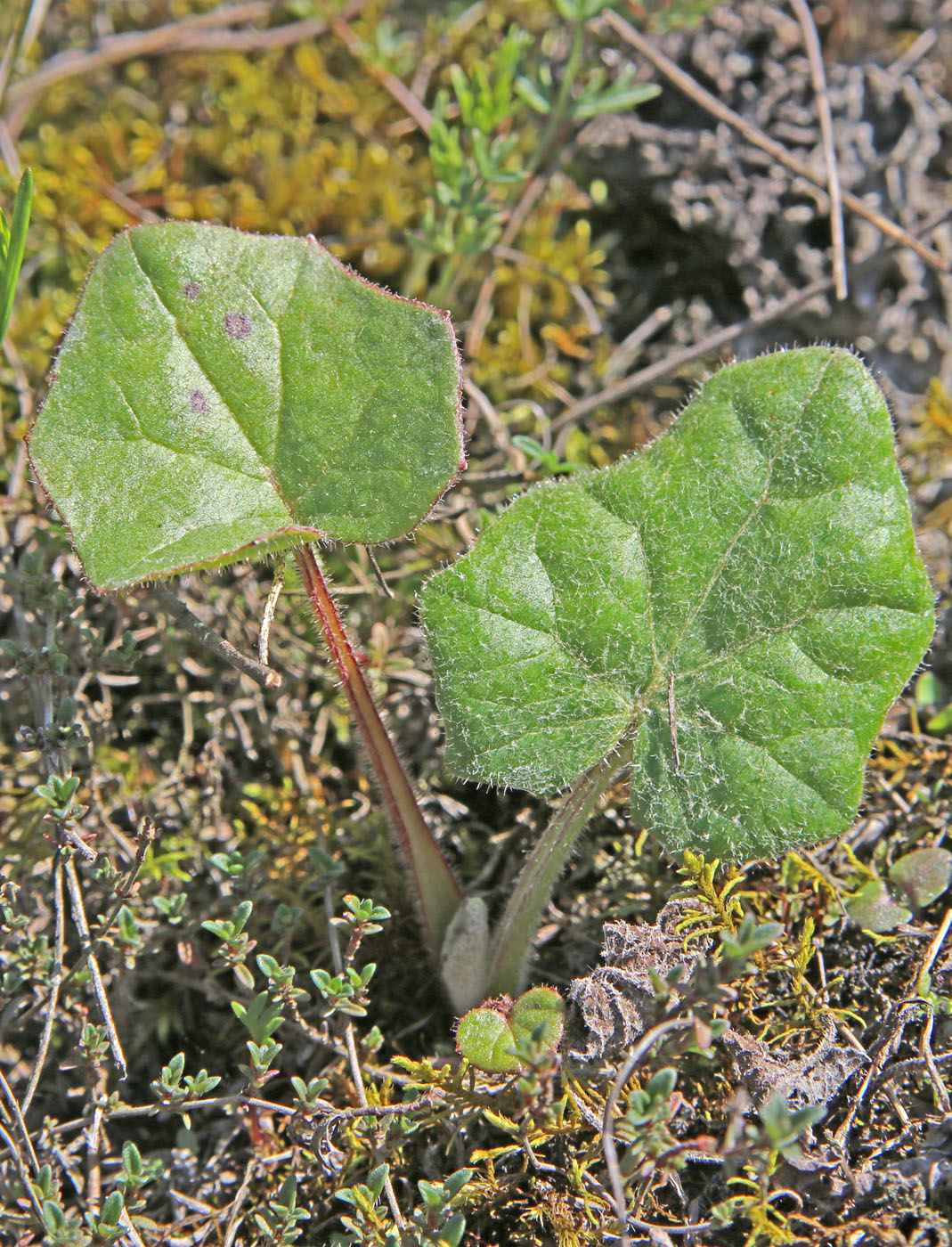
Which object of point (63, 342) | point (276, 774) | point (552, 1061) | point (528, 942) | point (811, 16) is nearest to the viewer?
point (552, 1061)

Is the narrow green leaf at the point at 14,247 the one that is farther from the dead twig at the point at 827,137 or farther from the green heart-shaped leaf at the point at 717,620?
the dead twig at the point at 827,137

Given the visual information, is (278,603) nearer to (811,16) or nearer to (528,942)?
(528,942)

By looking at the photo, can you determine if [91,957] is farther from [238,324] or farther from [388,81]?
[388,81]

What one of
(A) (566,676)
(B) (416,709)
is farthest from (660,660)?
(B) (416,709)

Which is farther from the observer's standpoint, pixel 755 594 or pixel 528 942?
pixel 528 942

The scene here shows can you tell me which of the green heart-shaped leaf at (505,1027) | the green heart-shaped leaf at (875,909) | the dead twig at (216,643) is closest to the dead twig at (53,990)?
the dead twig at (216,643)

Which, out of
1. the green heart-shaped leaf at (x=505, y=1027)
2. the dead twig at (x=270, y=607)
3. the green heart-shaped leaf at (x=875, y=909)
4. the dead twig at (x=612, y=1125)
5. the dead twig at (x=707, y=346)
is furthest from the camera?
the dead twig at (x=707, y=346)

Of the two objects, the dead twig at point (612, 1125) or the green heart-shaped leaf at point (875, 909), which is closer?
the dead twig at point (612, 1125)

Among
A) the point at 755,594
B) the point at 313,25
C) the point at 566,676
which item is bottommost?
the point at 566,676
